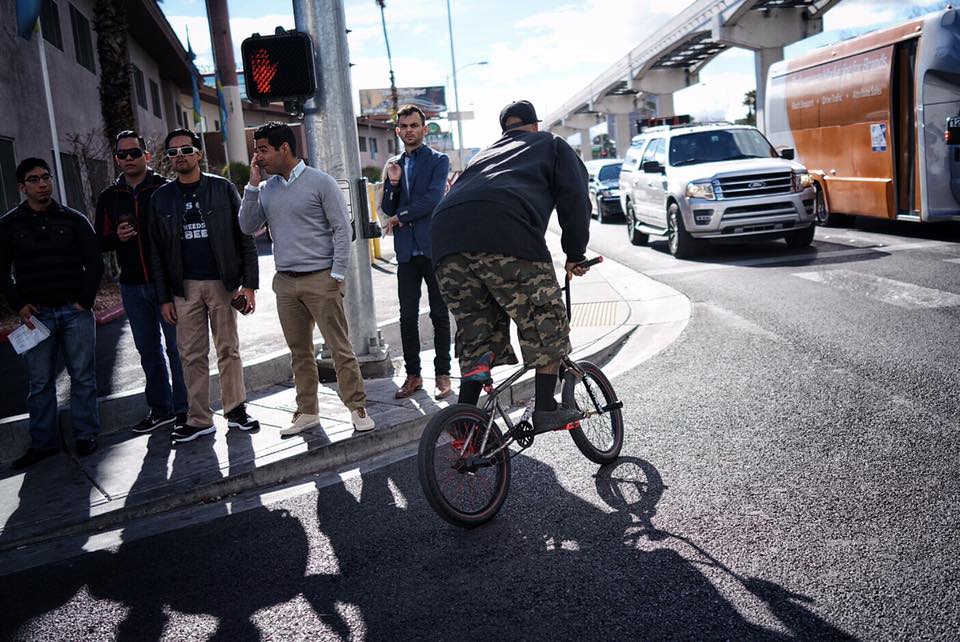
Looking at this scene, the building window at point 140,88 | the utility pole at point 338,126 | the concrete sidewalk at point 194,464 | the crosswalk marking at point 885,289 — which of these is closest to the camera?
the concrete sidewalk at point 194,464

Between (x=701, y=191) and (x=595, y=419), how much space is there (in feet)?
31.4

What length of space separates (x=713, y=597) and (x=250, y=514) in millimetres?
2526

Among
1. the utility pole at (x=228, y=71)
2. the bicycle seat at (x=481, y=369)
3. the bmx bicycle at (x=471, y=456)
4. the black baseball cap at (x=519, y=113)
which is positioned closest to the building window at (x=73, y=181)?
the black baseball cap at (x=519, y=113)

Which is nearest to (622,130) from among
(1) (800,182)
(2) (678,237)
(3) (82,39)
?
(3) (82,39)

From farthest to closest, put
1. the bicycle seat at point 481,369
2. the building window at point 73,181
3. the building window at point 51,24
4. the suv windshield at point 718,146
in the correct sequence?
A: the building window at point 73,181 → the building window at point 51,24 → the suv windshield at point 718,146 → the bicycle seat at point 481,369

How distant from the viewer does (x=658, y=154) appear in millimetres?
15773

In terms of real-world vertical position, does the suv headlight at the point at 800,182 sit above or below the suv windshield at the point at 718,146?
below

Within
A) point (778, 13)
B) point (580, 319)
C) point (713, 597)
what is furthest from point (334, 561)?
point (778, 13)

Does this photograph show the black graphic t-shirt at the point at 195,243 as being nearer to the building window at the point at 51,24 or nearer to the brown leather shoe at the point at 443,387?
the brown leather shoe at the point at 443,387

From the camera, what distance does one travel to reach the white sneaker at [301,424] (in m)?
5.76

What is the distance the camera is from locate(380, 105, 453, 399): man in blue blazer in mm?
6469

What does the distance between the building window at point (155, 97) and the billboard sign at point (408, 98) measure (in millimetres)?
74866

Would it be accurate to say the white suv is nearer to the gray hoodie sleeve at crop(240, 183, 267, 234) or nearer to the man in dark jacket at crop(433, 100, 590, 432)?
the gray hoodie sleeve at crop(240, 183, 267, 234)

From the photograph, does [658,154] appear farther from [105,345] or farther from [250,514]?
[250,514]
